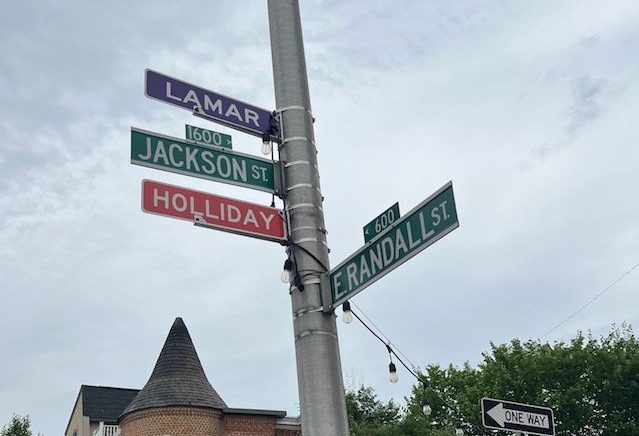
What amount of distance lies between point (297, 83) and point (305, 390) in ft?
9.07

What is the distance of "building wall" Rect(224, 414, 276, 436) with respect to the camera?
1081 inches

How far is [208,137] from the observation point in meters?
6.89

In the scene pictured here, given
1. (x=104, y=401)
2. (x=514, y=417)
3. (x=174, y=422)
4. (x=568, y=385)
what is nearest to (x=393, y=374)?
(x=514, y=417)

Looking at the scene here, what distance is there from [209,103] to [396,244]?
2311 millimetres

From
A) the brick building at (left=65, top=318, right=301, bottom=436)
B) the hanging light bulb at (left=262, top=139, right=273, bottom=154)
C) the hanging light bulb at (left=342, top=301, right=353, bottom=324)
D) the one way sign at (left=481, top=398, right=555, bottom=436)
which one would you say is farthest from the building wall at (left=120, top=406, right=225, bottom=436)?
the hanging light bulb at (left=342, top=301, right=353, bottom=324)

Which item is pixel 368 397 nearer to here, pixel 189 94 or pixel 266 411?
pixel 266 411

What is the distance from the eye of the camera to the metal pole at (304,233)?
5754 mm

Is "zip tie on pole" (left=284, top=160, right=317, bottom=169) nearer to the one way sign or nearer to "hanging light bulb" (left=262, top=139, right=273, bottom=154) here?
"hanging light bulb" (left=262, top=139, right=273, bottom=154)

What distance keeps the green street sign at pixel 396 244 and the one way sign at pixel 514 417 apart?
361 centimetres

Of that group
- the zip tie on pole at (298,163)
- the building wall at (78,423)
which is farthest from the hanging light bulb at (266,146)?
the building wall at (78,423)

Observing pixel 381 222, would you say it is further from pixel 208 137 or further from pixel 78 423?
pixel 78 423

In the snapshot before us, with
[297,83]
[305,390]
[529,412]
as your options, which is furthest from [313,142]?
[529,412]

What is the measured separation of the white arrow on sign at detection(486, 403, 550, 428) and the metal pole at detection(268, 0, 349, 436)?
3654mm

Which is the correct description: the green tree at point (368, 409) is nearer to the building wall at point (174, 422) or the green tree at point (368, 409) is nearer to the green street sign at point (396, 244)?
the building wall at point (174, 422)
